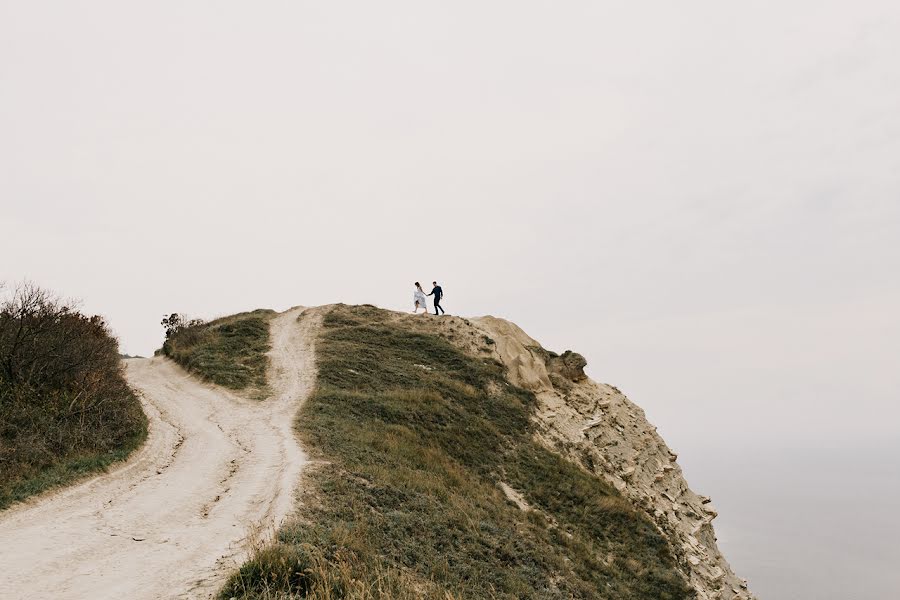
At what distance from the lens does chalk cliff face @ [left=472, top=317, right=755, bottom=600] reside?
77.7 feet

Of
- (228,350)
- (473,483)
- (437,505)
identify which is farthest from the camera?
(228,350)

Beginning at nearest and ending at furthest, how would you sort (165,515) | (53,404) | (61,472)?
(165,515) < (61,472) < (53,404)

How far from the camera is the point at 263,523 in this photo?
33.5 feet

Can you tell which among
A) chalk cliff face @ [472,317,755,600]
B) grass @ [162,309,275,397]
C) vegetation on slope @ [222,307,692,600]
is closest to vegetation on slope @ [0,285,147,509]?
vegetation on slope @ [222,307,692,600]

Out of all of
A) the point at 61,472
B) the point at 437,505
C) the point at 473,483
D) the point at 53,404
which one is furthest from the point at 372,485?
the point at 53,404

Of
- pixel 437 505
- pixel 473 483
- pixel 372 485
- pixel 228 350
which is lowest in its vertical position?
pixel 372 485

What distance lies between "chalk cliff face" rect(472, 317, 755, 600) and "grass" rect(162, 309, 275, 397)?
52.8 feet

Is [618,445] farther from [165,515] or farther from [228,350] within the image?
[165,515]

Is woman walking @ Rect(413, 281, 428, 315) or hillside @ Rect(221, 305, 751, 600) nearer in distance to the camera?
hillside @ Rect(221, 305, 751, 600)

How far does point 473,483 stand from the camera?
19.1m

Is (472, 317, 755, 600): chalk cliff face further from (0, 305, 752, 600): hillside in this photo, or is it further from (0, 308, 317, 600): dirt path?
(0, 308, 317, 600): dirt path

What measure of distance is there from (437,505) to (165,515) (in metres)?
6.70

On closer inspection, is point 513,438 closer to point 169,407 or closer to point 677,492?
point 677,492

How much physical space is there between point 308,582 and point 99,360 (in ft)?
54.2
